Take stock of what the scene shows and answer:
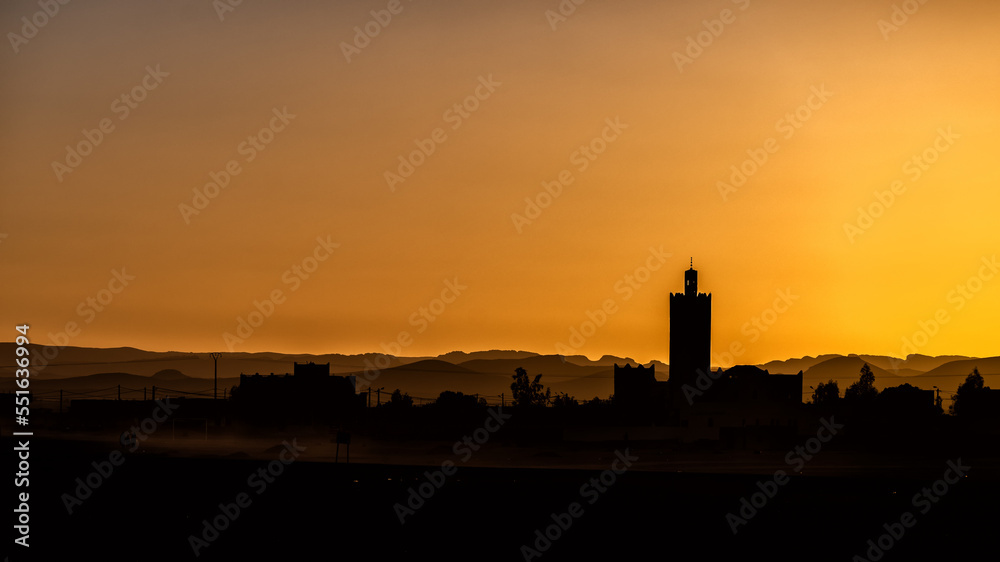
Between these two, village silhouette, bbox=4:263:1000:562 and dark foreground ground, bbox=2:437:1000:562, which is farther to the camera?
village silhouette, bbox=4:263:1000:562

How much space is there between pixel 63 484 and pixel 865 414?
Result: 138 metres

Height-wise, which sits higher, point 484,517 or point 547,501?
point 547,501

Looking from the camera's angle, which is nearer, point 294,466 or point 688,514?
point 688,514

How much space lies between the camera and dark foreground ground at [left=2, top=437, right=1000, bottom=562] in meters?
52.3

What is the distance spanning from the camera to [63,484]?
8388 centimetres

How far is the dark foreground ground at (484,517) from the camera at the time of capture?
52.3m

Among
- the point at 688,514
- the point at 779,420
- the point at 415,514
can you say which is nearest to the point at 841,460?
the point at 779,420

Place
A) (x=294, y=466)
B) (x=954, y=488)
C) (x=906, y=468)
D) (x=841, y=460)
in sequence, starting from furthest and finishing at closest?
(x=841, y=460) < (x=906, y=468) < (x=294, y=466) < (x=954, y=488)

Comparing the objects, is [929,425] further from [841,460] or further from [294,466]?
[294,466]

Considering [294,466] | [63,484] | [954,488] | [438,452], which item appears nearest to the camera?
[63,484]

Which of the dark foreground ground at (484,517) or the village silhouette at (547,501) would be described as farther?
the village silhouette at (547,501)

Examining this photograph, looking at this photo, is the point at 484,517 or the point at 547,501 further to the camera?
the point at 547,501

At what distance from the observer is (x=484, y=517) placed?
65.7m

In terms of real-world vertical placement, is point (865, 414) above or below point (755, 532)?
above
